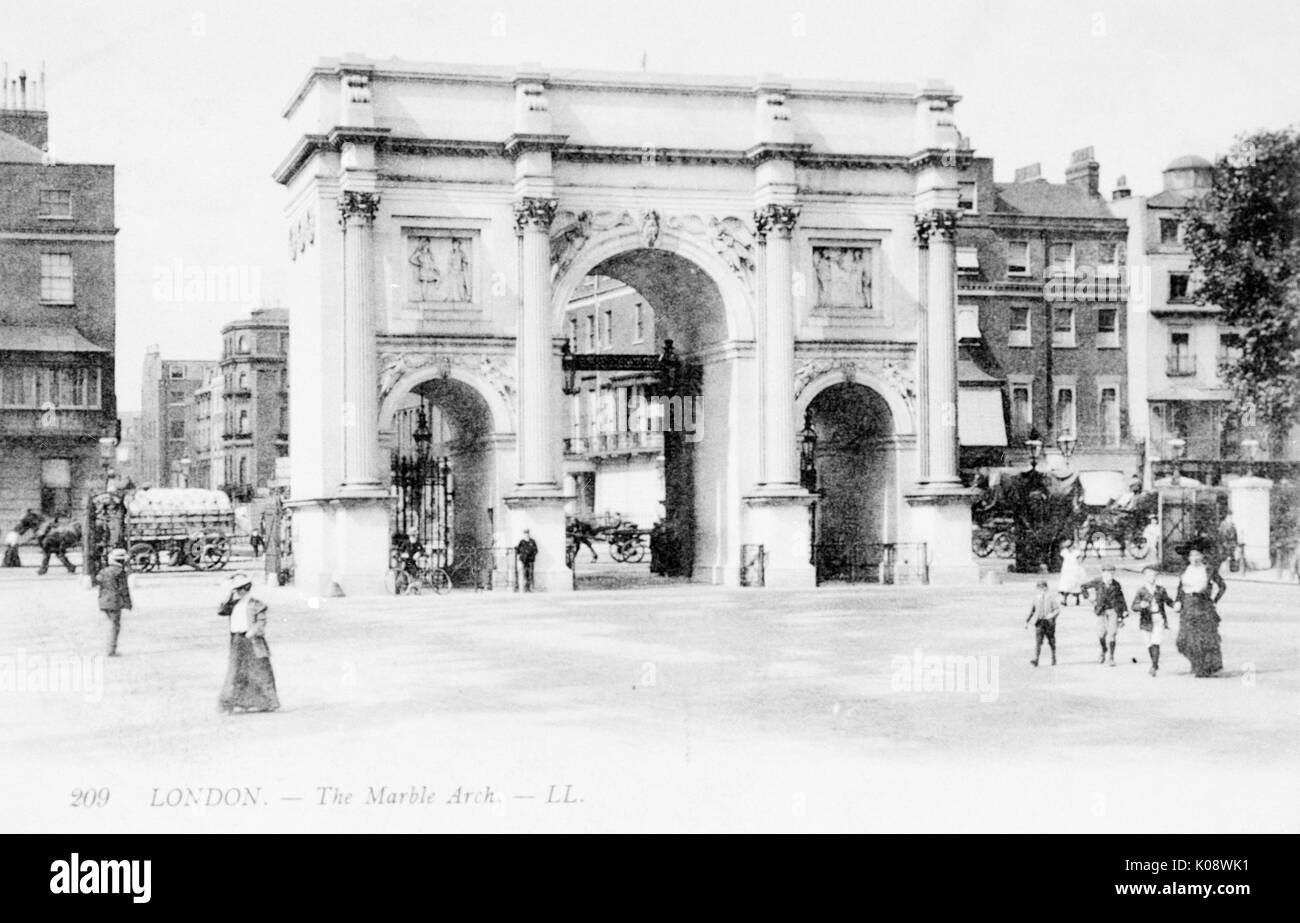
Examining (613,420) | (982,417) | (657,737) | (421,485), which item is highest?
(613,420)

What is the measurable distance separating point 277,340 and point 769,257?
49612 millimetres

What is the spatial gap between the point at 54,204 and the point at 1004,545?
80.8 ft

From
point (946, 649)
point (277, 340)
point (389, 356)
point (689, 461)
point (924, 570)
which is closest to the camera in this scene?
point (946, 649)

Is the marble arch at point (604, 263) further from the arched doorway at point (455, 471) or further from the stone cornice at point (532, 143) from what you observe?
the arched doorway at point (455, 471)

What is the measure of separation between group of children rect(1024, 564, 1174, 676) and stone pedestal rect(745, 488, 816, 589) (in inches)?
493

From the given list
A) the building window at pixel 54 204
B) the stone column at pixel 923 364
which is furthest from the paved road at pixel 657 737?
the building window at pixel 54 204

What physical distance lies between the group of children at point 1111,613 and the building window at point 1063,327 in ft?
126

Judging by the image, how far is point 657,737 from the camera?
12664 mm

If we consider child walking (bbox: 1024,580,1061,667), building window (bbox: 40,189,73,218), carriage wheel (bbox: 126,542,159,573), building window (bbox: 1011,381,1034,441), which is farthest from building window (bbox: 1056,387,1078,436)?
child walking (bbox: 1024,580,1061,667)

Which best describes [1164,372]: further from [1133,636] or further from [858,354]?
[1133,636]

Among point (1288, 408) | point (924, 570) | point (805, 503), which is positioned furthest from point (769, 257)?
point (1288, 408)

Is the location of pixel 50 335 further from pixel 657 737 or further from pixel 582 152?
pixel 657 737

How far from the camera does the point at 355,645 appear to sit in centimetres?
1897

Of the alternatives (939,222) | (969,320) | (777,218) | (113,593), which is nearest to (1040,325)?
(969,320)
